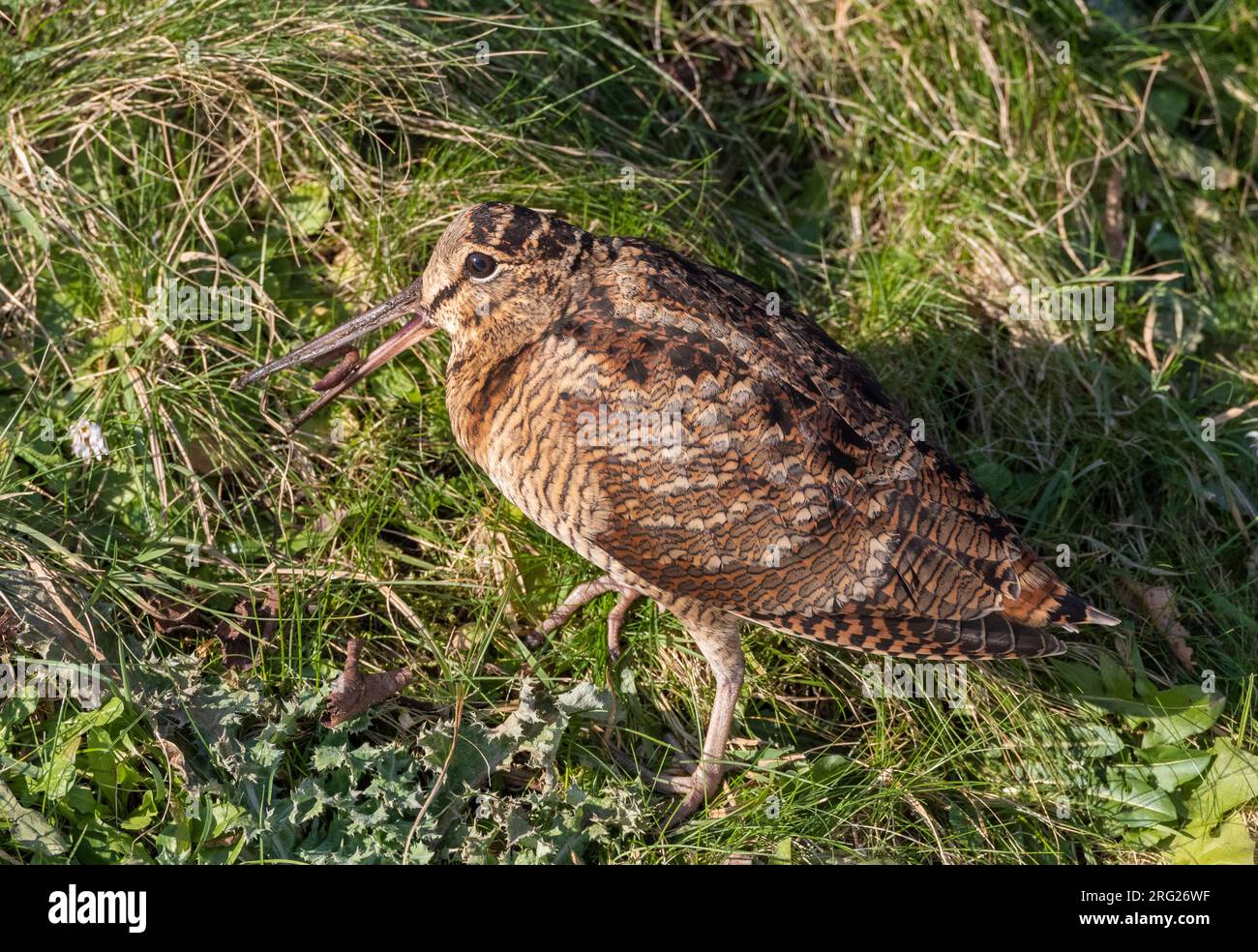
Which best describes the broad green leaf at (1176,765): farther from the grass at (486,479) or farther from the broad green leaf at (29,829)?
the broad green leaf at (29,829)

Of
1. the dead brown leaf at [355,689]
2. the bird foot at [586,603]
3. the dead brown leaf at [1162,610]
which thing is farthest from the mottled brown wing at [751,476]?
the dead brown leaf at [1162,610]

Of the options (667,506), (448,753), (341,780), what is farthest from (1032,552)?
(341,780)

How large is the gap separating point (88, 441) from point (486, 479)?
1.40 meters

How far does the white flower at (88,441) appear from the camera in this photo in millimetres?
4340

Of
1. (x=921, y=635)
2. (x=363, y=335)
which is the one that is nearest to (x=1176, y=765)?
(x=921, y=635)

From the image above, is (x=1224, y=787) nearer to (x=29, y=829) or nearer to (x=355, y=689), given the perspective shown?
(x=355, y=689)

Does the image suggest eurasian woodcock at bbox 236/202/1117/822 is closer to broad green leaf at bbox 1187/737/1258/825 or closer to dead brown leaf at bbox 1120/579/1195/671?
broad green leaf at bbox 1187/737/1258/825

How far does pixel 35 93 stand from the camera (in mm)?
4676

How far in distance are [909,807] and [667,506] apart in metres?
1.39

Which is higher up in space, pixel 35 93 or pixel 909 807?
pixel 35 93

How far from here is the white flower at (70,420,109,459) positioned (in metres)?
4.34

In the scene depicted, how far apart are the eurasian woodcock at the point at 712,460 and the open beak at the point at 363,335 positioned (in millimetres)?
133

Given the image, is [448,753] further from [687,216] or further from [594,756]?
[687,216]

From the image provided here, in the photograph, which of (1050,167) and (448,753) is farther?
(1050,167)
